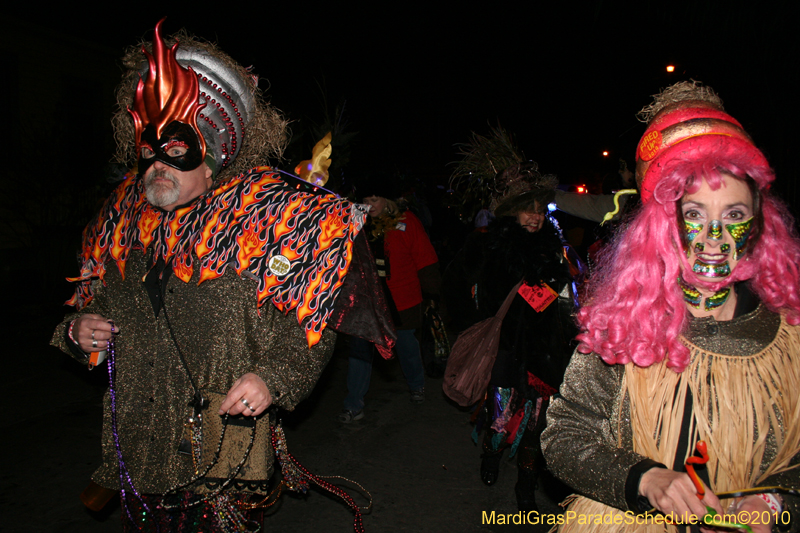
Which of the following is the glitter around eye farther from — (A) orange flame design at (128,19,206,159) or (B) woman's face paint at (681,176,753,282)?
(A) orange flame design at (128,19,206,159)

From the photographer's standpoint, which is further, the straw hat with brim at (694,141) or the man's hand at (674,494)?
the straw hat with brim at (694,141)

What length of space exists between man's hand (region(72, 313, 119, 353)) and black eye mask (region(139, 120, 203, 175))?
0.68m

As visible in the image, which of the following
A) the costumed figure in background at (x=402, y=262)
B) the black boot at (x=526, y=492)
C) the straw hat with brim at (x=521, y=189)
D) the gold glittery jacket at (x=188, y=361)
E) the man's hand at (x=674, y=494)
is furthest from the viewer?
the costumed figure in background at (x=402, y=262)

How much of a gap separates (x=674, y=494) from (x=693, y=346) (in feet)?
1.56

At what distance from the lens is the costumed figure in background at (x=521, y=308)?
3814 mm

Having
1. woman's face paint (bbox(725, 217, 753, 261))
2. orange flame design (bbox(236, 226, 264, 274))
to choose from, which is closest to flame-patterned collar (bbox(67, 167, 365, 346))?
orange flame design (bbox(236, 226, 264, 274))

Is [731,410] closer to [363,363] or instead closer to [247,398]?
[247,398]

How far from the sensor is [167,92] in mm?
2426

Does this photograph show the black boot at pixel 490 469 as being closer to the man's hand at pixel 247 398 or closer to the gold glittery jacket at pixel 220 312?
the gold glittery jacket at pixel 220 312

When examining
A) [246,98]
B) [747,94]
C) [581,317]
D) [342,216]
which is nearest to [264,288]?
[342,216]

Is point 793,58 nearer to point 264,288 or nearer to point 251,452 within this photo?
point 264,288

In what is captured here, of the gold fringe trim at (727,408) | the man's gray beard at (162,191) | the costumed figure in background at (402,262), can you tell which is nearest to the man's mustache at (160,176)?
the man's gray beard at (162,191)

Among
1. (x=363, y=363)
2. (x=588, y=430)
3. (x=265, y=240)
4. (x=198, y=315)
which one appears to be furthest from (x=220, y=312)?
(x=363, y=363)

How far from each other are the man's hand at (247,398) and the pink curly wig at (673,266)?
1188mm
